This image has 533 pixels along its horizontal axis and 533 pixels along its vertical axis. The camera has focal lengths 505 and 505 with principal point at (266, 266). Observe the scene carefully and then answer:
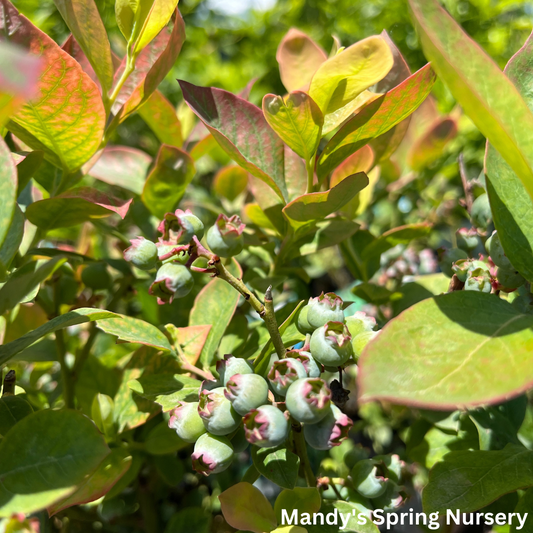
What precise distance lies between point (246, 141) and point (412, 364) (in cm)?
38

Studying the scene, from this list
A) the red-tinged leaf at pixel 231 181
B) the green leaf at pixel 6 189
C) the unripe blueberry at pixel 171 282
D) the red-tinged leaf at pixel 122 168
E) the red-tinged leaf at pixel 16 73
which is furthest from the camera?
the red-tinged leaf at pixel 231 181

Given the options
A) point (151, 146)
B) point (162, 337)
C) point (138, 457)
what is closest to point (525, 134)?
point (162, 337)

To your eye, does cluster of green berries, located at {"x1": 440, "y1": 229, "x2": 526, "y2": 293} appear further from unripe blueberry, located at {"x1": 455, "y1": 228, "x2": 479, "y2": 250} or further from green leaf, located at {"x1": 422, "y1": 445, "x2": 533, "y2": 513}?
green leaf, located at {"x1": 422, "y1": 445, "x2": 533, "y2": 513}

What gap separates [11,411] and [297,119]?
47 centimetres

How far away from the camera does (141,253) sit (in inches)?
21.4

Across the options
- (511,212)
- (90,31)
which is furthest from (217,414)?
(90,31)

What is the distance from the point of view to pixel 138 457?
71 cm

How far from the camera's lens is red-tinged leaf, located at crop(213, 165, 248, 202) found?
102 centimetres

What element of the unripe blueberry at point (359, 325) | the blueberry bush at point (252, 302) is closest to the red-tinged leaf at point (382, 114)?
the blueberry bush at point (252, 302)

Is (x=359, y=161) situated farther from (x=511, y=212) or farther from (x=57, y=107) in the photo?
(x=57, y=107)

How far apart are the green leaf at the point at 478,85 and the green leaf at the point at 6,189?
0.35 meters

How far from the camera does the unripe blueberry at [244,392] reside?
480 mm

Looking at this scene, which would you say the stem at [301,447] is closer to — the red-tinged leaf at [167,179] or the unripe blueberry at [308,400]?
the unripe blueberry at [308,400]

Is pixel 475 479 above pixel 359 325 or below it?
below
